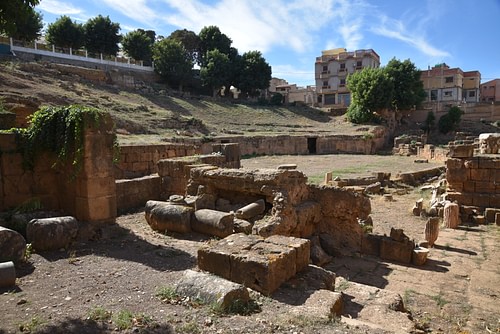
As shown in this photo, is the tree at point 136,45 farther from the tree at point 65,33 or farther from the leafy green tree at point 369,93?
the leafy green tree at point 369,93

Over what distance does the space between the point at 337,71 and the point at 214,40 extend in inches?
790

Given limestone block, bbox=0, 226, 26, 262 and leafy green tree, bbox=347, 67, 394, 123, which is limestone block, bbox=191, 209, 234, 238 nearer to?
limestone block, bbox=0, 226, 26, 262

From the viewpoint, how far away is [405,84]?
39.3 meters

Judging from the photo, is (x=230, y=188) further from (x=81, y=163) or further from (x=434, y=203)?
(x=434, y=203)

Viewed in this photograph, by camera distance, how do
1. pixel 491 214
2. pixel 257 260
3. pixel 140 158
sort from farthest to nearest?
pixel 140 158
pixel 491 214
pixel 257 260

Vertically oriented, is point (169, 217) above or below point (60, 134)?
below

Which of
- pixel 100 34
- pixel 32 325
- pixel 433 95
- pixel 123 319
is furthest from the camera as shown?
pixel 433 95

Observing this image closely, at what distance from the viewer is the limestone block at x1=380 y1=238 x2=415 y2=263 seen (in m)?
8.24

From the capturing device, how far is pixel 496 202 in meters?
11.9

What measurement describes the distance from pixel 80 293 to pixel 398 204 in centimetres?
1298

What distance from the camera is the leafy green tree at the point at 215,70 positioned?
4984 cm

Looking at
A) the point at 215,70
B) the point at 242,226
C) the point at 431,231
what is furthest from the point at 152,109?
the point at 431,231

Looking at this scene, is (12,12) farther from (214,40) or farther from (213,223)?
(214,40)

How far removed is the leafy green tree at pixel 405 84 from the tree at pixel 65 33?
37731mm
